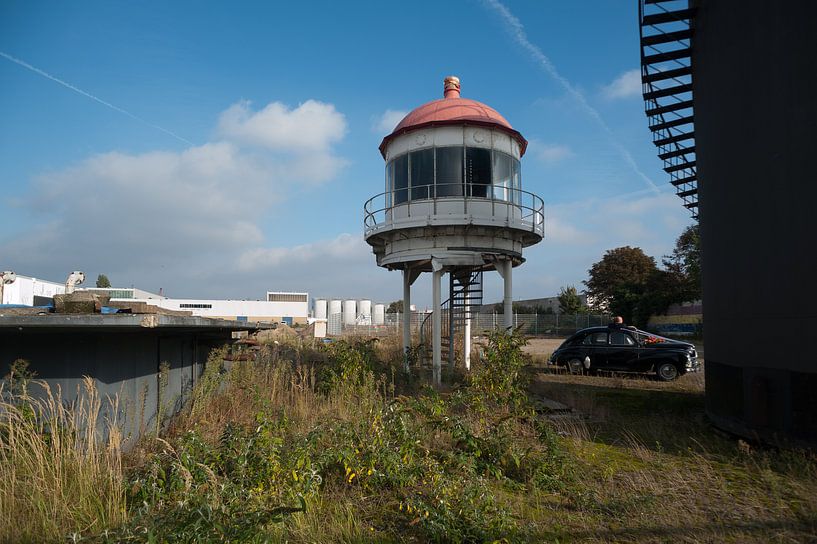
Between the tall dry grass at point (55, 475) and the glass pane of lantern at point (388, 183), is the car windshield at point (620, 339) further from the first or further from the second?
the tall dry grass at point (55, 475)

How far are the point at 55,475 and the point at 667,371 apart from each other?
1483 cm

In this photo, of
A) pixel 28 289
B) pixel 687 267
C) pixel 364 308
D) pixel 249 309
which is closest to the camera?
pixel 28 289

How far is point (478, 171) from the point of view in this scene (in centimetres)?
1310

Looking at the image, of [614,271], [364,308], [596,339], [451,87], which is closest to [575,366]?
[596,339]

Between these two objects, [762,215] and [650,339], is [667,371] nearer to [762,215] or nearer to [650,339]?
[650,339]

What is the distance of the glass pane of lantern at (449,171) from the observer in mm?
12961

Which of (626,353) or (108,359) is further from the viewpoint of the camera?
(626,353)

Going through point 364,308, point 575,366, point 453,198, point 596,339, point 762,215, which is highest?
point 453,198

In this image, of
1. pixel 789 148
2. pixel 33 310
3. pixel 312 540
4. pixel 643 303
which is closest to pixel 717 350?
pixel 789 148

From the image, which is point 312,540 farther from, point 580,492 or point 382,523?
point 580,492

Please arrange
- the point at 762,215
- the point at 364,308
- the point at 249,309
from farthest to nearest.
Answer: the point at 364,308 → the point at 249,309 → the point at 762,215

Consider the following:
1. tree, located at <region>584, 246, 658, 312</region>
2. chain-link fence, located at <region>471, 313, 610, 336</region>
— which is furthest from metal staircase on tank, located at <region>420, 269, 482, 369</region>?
tree, located at <region>584, 246, 658, 312</region>

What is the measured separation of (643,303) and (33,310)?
42390 millimetres

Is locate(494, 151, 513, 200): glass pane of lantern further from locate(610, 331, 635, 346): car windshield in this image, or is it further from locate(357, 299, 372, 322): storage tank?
locate(357, 299, 372, 322): storage tank
